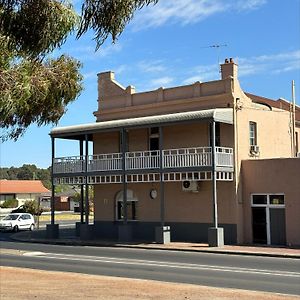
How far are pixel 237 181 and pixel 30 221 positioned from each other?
20.3m

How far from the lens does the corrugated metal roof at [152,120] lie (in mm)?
27297

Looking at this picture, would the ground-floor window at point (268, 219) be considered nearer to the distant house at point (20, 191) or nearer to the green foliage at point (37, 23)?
the green foliage at point (37, 23)

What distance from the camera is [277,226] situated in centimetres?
2725

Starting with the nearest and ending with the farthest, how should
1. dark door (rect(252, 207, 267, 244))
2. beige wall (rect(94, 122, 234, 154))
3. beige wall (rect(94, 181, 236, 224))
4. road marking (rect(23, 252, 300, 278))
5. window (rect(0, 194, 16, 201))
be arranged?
road marking (rect(23, 252, 300, 278))
dark door (rect(252, 207, 267, 244))
beige wall (rect(94, 181, 236, 224))
beige wall (rect(94, 122, 234, 154))
window (rect(0, 194, 16, 201))

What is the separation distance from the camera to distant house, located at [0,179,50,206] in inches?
3450

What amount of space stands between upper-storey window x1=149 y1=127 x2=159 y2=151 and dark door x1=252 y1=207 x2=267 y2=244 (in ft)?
21.5

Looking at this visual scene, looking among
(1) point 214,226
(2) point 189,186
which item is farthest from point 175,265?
(2) point 189,186

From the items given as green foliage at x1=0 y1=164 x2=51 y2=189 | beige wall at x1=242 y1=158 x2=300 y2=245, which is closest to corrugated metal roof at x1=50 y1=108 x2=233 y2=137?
beige wall at x1=242 y1=158 x2=300 y2=245

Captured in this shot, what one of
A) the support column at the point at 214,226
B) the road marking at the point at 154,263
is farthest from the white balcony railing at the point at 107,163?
the road marking at the point at 154,263

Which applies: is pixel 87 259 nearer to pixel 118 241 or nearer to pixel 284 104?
pixel 118 241

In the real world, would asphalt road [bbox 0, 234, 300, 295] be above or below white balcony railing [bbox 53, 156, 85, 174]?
below

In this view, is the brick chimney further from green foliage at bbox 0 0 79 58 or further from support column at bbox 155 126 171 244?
green foliage at bbox 0 0 79 58

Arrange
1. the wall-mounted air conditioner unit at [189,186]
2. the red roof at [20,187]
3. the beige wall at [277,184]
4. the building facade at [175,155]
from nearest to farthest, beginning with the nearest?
the beige wall at [277,184], the building facade at [175,155], the wall-mounted air conditioner unit at [189,186], the red roof at [20,187]

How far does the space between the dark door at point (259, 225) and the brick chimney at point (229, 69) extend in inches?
266
